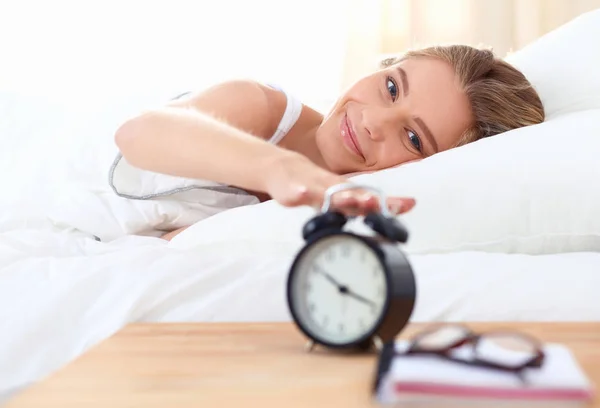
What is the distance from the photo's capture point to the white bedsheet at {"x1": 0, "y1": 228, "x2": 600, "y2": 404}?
94cm

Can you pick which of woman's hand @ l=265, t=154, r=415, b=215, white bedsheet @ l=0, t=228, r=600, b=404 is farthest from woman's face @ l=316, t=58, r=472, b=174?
woman's hand @ l=265, t=154, r=415, b=215

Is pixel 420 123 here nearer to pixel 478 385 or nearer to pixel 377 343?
pixel 377 343

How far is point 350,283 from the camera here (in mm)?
765

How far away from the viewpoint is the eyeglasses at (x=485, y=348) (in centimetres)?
62

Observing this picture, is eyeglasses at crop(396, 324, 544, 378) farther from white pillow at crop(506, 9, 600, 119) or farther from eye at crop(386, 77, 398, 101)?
white pillow at crop(506, 9, 600, 119)

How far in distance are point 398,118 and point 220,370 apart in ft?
3.10

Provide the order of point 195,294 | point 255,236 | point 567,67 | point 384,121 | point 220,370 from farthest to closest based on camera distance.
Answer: point 567,67
point 384,121
point 255,236
point 195,294
point 220,370

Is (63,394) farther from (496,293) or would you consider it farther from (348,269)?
(496,293)

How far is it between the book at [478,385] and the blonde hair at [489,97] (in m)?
1.05

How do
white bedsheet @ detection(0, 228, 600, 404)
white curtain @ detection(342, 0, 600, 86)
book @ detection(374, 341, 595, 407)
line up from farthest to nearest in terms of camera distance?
white curtain @ detection(342, 0, 600, 86)
white bedsheet @ detection(0, 228, 600, 404)
book @ detection(374, 341, 595, 407)

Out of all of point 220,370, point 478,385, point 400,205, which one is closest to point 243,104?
point 400,205

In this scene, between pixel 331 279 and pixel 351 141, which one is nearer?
pixel 331 279

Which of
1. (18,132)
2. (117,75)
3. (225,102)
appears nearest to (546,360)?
(225,102)

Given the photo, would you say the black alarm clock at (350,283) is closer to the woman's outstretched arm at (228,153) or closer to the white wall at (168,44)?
the woman's outstretched arm at (228,153)
